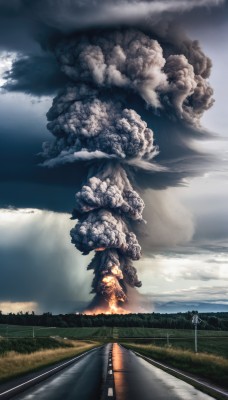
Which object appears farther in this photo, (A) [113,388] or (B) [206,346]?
(B) [206,346]

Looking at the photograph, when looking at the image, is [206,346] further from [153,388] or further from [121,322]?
[121,322]

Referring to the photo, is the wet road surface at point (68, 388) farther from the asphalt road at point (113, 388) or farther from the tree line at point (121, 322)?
the tree line at point (121, 322)

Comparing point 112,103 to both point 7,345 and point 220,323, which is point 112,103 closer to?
point 7,345

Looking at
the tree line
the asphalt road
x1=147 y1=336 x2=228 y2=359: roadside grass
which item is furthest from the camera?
the tree line

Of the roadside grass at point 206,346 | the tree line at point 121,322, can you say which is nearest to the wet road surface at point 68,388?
the roadside grass at point 206,346

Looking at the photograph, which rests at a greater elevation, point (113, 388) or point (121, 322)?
point (121, 322)

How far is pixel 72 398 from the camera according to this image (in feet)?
53.1

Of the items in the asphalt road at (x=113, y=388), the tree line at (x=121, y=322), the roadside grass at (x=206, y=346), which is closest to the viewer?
the asphalt road at (x=113, y=388)

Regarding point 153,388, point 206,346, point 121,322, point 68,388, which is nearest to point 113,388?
point 153,388

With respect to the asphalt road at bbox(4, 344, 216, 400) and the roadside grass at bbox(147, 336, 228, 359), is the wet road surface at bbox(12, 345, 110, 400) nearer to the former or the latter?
the asphalt road at bbox(4, 344, 216, 400)

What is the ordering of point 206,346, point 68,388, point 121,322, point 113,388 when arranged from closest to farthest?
point 113,388
point 68,388
point 206,346
point 121,322

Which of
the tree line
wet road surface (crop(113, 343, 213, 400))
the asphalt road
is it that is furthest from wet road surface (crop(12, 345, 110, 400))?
the tree line

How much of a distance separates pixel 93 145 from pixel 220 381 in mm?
74265

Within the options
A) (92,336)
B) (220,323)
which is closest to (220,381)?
(92,336)
